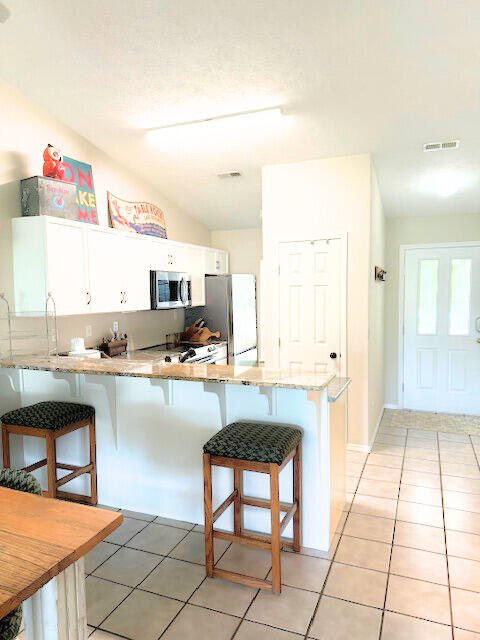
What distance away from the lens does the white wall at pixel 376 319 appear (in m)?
3.99

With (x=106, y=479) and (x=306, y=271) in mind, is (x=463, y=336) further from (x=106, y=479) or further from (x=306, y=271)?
(x=106, y=479)

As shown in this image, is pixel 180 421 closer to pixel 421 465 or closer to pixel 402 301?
pixel 421 465

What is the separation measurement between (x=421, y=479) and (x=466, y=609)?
145 cm

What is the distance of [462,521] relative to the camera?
2715 mm

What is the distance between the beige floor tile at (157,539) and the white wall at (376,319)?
84.7 inches

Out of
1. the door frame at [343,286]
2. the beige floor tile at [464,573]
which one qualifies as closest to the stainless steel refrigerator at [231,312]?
the door frame at [343,286]

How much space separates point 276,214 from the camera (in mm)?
4137

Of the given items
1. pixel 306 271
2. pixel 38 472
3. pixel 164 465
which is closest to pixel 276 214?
pixel 306 271

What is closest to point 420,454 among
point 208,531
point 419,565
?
point 419,565

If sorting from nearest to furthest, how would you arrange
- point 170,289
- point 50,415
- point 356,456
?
point 50,415 < point 356,456 < point 170,289

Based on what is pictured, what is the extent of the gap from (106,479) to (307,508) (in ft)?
4.44

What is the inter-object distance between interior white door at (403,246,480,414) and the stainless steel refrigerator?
1.97m

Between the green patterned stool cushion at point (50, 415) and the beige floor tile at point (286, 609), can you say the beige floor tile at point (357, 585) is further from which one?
the green patterned stool cushion at point (50, 415)

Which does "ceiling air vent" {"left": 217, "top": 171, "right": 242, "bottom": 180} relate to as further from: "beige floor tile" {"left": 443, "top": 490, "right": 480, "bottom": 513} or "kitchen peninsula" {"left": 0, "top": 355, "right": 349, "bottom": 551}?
"beige floor tile" {"left": 443, "top": 490, "right": 480, "bottom": 513}
